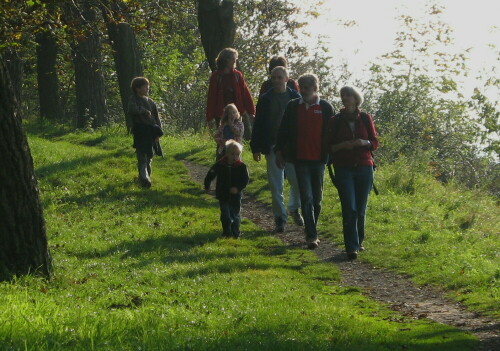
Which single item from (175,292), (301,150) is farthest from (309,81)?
(175,292)

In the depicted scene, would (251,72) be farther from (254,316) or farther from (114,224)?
(254,316)

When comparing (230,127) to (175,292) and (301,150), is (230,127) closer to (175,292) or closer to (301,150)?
(301,150)

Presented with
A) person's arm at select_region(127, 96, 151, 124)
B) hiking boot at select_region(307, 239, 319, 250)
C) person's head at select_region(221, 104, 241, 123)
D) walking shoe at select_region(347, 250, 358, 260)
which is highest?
person's arm at select_region(127, 96, 151, 124)

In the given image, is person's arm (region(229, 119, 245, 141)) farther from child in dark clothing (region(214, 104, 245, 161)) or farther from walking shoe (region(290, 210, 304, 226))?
walking shoe (region(290, 210, 304, 226))

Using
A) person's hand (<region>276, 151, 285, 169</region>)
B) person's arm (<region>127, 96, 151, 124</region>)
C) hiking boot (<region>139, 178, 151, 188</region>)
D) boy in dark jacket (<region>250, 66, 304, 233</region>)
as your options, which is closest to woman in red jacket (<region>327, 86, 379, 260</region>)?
person's hand (<region>276, 151, 285, 169</region>)

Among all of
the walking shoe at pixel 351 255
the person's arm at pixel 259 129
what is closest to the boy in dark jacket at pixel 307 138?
the walking shoe at pixel 351 255

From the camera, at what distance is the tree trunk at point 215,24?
855 inches

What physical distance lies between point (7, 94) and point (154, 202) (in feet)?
22.8

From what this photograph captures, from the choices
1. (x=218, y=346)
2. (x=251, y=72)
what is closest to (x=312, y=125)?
(x=218, y=346)

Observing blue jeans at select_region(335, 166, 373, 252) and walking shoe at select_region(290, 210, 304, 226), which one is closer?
blue jeans at select_region(335, 166, 373, 252)

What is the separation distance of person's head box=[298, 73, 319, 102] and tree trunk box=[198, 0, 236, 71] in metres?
9.30

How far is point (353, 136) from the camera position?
1195 cm

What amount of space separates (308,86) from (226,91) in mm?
3348

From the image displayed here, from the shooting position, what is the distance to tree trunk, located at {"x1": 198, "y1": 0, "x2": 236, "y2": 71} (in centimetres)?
2172
